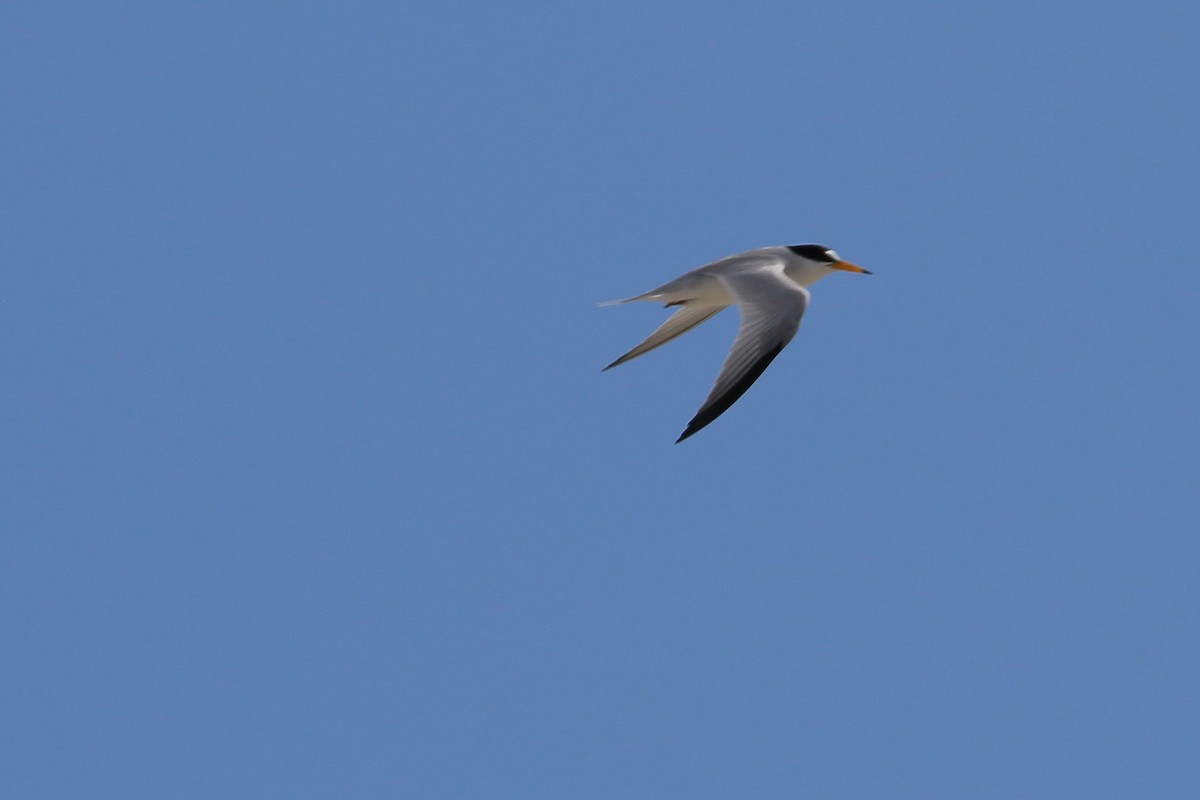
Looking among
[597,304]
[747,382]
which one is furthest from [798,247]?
[747,382]

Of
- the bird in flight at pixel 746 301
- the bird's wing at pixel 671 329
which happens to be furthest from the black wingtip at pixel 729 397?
the bird's wing at pixel 671 329

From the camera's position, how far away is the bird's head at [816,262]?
14.3 metres

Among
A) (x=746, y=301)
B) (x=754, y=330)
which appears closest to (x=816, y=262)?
(x=746, y=301)

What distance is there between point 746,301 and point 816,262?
229cm

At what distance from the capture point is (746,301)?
12.3 metres

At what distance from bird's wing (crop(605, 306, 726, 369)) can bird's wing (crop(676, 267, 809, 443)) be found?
115 centimetres

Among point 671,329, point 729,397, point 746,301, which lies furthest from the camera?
point 671,329

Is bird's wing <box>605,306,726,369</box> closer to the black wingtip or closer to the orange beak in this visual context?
the orange beak

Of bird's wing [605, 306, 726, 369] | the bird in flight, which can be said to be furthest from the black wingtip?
bird's wing [605, 306, 726, 369]

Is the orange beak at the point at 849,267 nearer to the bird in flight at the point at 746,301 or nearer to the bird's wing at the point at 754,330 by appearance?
the bird in flight at the point at 746,301

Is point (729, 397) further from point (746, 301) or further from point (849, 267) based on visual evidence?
point (849, 267)

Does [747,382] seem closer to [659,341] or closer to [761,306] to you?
[761,306]

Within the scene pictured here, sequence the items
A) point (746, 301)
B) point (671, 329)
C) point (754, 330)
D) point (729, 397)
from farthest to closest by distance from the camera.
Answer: point (671, 329), point (746, 301), point (754, 330), point (729, 397)

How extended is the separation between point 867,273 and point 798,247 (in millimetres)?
→ 772
